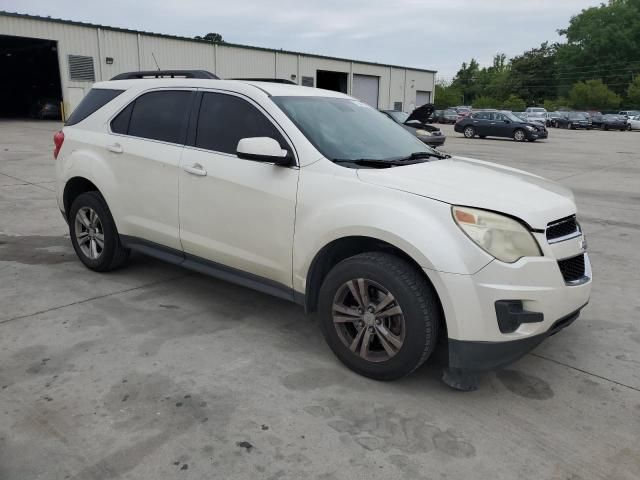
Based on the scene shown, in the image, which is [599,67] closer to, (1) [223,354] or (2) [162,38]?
(2) [162,38]

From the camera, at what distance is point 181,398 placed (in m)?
2.99

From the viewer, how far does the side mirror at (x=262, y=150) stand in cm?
334

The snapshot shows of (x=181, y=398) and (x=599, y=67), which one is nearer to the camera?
(x=181, y=398)

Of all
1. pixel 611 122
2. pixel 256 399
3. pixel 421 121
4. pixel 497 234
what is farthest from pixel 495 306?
pixel 611 122

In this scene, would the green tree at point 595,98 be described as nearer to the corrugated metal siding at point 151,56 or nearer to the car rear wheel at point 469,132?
the corrugated metal siding at point 151,56

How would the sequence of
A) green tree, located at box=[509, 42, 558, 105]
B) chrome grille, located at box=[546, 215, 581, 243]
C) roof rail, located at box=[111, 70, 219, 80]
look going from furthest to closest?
green tree, located at box=[509, 42, 558, 105] → roof rail, located at box=[111, 70, 219, 80] → chrome grille, located at box=[546, 215, 581, 243]

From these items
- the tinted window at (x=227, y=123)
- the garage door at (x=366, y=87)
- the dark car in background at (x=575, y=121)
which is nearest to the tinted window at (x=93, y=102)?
the tinted window at (x=227, y=123)

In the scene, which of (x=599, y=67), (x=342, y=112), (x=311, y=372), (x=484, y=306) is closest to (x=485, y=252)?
(x=484, y=306)

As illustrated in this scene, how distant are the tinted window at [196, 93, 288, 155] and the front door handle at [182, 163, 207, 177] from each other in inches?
6.2

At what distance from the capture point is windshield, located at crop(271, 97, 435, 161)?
3.55 meters

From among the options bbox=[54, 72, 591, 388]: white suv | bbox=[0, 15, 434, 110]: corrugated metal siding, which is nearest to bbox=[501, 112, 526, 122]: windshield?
bbox=[0, 15, 434, 110]: corrugated metal siding

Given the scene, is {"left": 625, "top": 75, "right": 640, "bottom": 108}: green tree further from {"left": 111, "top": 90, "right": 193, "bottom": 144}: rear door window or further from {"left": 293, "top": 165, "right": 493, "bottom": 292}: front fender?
{"left": 293, "top": 165, "right": 493, "bottom": 292}: front fender

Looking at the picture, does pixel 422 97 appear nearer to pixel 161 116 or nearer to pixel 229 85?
pixel 161 116

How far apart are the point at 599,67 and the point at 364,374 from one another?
9856 cm
